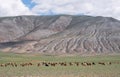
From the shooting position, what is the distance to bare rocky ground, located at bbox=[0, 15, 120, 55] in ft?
440

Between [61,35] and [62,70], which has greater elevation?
[62,70]

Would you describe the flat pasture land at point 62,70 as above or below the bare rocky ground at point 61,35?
above

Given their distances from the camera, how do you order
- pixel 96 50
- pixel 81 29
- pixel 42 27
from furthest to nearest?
pixel 42 27
pixel 81 29
pixel 96 50

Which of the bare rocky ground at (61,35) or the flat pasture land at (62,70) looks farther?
the bare rocky ground at (61,35)

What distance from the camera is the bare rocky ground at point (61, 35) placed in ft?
440

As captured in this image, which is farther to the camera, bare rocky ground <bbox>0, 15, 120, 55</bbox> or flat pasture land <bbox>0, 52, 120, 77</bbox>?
bare rocky ground <bbox>0, 15, 120, 55</bbox>

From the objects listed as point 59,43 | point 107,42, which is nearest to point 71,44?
point 59,43

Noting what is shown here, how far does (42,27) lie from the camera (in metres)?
184

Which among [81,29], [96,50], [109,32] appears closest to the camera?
[96,50]

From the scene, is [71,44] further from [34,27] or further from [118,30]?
[34,27]

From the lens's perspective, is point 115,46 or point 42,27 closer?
point 115,46

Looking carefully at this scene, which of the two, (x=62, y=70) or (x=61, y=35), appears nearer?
(x=62, y=70)

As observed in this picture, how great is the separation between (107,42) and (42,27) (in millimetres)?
52768

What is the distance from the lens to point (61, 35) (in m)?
166
